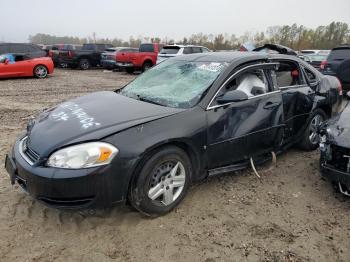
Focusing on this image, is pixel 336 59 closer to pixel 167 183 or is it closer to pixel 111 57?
pixel 167 183

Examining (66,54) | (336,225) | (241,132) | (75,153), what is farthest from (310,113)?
(66,54)

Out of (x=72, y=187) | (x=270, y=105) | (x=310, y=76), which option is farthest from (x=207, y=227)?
(x=310, y=76)

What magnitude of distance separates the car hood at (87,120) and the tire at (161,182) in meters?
0.40

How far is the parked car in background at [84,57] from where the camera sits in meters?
18.9

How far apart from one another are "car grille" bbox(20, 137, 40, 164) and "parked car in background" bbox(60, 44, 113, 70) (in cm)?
1689

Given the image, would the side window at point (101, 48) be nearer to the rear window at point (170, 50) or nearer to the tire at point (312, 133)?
the rear window at point (170, 50)

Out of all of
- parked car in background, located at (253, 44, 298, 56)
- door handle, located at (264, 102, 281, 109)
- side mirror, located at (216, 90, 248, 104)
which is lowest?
door handle, located at (264, 102, 281, 109)

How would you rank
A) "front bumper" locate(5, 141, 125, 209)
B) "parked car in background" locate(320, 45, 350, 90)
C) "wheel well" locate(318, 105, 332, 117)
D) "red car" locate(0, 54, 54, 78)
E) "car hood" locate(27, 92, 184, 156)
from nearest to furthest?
1. "front bumper" locate(5, 141, 125, 209)
2. "car hood" locate(27, 92, 184, 156)
3. "wheel well" locate(318, 105, 332, 117)
4. "parked car in background" locate(320, 45, 350, 90)
5. "red car" locate(0, 54, 54, 78)

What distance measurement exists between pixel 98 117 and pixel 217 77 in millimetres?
1410

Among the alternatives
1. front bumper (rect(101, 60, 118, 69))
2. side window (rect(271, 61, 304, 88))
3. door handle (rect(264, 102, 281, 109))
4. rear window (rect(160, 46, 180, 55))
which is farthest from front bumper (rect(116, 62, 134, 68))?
door handle (rect(264, 102, 281, 109))

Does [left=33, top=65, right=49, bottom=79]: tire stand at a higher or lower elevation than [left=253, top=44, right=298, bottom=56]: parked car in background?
lower

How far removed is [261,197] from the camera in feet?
12.0

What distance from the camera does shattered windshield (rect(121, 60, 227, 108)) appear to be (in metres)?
3.51

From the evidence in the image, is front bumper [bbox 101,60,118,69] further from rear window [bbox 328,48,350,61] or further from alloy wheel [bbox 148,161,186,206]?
alloy wheel [bbox 148,161,186,206]
